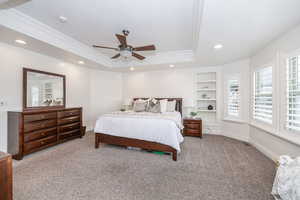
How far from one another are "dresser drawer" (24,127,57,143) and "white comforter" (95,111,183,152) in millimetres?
1142

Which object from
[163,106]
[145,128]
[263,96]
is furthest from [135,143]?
[263,96]

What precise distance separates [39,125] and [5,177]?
231 cm

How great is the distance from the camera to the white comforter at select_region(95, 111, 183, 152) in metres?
2.67

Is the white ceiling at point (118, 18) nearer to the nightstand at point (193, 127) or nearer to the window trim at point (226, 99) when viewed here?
the window trim at point (226, 99)

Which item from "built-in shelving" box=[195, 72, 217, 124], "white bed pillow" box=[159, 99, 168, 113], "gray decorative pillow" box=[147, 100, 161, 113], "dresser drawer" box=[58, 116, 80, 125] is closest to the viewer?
"dresser drawer" box=[58, 116, 80, 125]

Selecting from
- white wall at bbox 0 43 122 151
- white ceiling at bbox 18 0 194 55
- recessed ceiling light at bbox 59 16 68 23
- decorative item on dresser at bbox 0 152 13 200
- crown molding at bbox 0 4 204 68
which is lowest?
decorative item on dresser at bbox 0 152 13 200

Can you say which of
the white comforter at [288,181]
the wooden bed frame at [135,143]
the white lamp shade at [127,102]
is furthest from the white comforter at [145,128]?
the white lamp shade at [127,102]

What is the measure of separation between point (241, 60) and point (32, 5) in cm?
510

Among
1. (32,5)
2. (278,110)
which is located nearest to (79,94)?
(32,5)

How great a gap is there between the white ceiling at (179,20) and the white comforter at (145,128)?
1.91m

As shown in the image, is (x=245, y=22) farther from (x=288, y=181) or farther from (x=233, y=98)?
(x=233, y=98)

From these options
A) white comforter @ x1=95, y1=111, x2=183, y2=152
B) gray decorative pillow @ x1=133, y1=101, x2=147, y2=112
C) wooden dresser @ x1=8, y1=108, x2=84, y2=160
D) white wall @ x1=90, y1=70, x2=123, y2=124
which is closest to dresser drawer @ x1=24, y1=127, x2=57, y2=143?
wooden dresser @ x1=8, y1=108, x2=84, y2=160

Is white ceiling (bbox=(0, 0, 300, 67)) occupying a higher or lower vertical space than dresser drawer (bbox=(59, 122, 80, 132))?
higher

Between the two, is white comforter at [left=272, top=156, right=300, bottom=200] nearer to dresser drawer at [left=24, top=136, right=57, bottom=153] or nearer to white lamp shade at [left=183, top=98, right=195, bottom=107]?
white lamp shade at [left=183, top=98, right=195, bottom=107]
